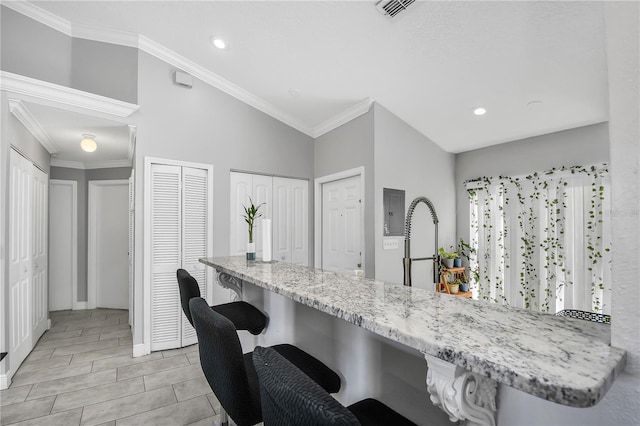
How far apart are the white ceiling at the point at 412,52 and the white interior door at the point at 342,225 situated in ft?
3.46

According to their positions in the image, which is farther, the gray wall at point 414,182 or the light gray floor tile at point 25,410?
the gray wall at point 414,182

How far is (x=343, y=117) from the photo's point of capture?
12.8 ft

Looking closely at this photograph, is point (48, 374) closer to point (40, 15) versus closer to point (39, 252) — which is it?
point (39, 252)

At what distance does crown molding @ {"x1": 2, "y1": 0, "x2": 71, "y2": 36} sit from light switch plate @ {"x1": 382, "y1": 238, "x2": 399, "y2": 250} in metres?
3.87

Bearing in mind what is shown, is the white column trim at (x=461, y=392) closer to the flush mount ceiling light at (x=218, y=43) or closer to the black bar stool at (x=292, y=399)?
the black bar stool at (x=292, y=399)

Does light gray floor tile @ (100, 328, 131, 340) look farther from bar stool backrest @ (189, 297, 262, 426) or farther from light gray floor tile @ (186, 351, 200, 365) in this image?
bar stool backrest @ (189, 297, 262, 426)

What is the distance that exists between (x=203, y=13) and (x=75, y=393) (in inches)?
133

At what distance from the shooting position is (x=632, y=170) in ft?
2.01

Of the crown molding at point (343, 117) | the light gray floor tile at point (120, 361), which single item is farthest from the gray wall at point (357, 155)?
the light gray floor tile at point (120, 361)

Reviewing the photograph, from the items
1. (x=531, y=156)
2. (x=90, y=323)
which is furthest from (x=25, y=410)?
(x=531, y=156)

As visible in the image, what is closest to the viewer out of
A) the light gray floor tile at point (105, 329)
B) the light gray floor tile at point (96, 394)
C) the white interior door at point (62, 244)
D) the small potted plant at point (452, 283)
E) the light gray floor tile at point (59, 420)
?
the light gray floor tile at point (59, 420)

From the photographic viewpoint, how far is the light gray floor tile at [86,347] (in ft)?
10.8

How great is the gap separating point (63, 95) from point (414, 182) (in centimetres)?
381

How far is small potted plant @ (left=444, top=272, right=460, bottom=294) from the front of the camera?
4008 millimetres
